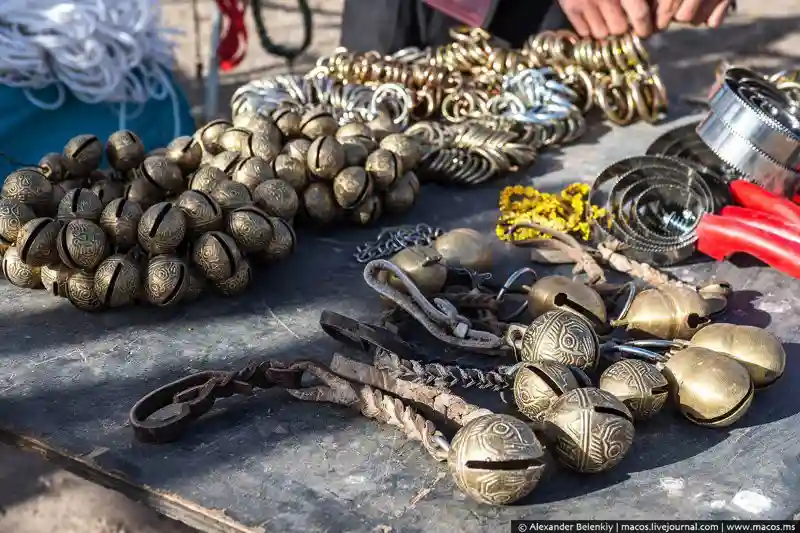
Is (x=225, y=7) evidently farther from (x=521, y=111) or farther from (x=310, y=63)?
(x=521, y=111)

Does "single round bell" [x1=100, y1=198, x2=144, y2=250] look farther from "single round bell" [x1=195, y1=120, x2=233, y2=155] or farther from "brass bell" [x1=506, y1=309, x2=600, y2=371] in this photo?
"brass bell" [x1=506, y1=309, x2=600, y2=371]

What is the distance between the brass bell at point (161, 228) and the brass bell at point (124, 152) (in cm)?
24

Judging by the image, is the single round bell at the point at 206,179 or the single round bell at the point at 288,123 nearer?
the single round bell at the point at 206,179

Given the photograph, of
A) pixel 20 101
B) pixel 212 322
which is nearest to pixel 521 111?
pixel 212 322

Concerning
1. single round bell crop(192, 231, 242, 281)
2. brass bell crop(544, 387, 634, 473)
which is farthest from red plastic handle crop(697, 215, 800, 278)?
single round bell crop(192, 231, 242, 281)

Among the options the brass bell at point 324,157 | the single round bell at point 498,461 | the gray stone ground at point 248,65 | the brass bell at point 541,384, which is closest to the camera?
the single round bell at point 498,461

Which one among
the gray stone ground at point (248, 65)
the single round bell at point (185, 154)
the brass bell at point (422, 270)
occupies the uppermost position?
the single round bell at point (185, 154)

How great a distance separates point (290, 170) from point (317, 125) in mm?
145

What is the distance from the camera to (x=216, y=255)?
1252 millimetres

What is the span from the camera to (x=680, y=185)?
153 centimetres

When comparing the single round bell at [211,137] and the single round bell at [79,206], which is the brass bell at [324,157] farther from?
the single round bell at [79,206]

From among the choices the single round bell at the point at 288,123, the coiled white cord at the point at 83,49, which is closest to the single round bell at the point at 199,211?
the single round bell at the point at 288,123

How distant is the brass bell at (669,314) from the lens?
1184 millimetres

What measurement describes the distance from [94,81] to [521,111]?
1.10 meters
